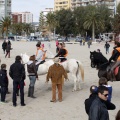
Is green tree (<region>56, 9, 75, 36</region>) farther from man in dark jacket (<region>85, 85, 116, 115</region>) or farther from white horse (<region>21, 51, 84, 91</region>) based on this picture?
man in dark jacket (<region>85, 85, 116, 115</region>)

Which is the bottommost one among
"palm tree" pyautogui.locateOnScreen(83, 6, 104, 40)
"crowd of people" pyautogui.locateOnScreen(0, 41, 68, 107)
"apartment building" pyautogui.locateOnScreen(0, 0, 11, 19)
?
"crowd of people" pyautogui.locateOnScreen(0, 41, 68, 107)

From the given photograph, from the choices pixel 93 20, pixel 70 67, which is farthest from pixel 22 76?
pixel 93 20

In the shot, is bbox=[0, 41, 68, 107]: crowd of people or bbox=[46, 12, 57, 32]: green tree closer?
bbox=[0, 41, 68, 107]: crowd of people

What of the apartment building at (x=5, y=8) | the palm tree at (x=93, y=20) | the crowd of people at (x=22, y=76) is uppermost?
the apartment building at (x=5, y=8)

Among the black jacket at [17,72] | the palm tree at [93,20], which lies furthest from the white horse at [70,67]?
the palm tree at [93,20]

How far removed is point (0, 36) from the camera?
133000 mm

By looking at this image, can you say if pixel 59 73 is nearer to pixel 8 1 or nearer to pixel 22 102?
pixel 22 102

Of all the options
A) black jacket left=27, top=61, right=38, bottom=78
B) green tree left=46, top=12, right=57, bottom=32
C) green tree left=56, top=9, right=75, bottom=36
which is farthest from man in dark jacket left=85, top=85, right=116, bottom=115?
green tree left=46, top=12, right=57, bottom=32

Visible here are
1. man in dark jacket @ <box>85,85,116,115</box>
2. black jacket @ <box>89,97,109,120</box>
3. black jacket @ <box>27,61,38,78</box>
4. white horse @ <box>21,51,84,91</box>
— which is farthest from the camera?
white horse @ <box>21,51,84,91</box>

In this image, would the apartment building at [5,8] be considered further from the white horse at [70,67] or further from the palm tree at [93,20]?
the white horse at [70,67]

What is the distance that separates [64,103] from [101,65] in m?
2.03

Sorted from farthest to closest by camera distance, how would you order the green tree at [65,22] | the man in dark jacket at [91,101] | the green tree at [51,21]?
1. the green tree at [51,21]
2. the green tree at [65,22]
3. the man in dark jacket at [91,101]

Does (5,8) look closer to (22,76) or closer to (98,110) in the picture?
(22,76)

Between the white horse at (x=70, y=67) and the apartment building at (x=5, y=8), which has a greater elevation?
the apartment building at (x=5, y=8)
